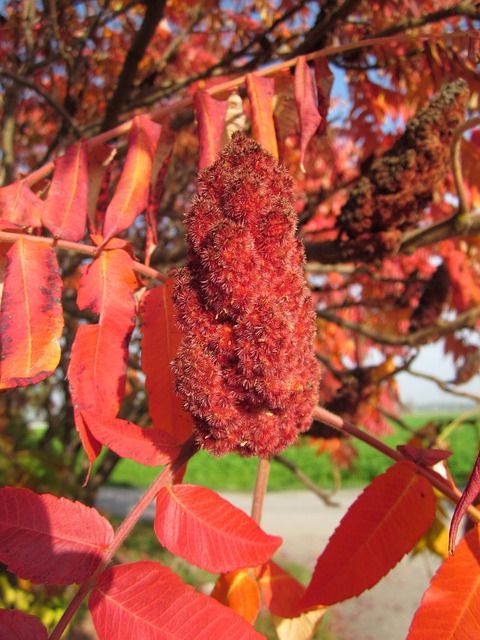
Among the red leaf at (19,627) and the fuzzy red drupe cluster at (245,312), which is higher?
the fuzzy red drupe cluster at (245,312)

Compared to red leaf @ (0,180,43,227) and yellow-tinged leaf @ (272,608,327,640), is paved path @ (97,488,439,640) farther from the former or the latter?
red leaf @ (0,180,43,227)

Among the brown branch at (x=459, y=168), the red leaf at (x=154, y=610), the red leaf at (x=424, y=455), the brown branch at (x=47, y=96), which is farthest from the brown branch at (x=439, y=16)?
the red leaf at (x=154, y=610)

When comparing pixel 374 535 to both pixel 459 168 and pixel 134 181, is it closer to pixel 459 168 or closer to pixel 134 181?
pixel 134 181

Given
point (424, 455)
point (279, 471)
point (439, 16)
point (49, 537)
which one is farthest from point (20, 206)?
point (279, 471)

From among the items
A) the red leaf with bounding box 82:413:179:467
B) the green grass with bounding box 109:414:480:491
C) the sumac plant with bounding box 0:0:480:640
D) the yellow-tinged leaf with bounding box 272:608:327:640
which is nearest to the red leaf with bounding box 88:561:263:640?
the sumac plant with bounding box 0:0:480:640

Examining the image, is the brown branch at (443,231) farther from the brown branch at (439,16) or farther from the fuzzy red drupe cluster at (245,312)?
the fuzzy red drupe cluster at (245,312)

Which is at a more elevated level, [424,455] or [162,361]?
[162,361]

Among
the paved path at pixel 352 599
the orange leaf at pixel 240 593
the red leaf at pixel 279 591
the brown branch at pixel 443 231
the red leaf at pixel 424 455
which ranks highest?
the brown branch at pixel 443 231

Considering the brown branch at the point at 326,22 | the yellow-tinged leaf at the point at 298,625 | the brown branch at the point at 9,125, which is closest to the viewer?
the yellow-tinged leaf at the point at 298,625
